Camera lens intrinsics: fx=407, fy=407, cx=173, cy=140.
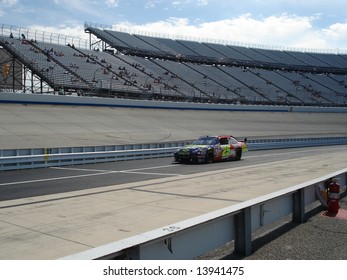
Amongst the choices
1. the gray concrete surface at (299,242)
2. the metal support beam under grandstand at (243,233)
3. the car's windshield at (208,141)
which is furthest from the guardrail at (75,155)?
the metal support beam under grandstand at (243,233)

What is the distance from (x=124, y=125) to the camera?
Result: 1347 inches

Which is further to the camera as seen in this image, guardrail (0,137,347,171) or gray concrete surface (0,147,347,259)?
guardrail (0,137,347,171)

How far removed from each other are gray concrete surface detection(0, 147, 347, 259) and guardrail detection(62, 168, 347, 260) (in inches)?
64.8

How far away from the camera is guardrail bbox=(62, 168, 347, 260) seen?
407 cm

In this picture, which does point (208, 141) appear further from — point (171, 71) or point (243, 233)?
point (171, 71)

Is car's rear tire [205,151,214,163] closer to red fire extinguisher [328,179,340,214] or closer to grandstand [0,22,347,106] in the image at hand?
red fire extinguisher [328,179,340,214]

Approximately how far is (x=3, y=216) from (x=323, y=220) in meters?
6.34

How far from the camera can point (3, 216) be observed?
8.01 metres

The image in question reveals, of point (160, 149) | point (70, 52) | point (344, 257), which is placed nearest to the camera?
point (344, 257)

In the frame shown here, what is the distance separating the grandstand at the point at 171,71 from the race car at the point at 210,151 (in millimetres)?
22592

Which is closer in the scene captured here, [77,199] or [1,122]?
[77,199]

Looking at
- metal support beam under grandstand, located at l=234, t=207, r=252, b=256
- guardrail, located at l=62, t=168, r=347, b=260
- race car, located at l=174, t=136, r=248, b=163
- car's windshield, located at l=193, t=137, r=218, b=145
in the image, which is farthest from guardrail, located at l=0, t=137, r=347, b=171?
metal support beam under grandstand, located at l=234, t=207, r=252, b=256

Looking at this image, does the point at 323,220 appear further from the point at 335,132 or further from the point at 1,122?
the point at 335,132

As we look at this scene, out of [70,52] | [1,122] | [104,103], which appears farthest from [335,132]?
[1,122]
